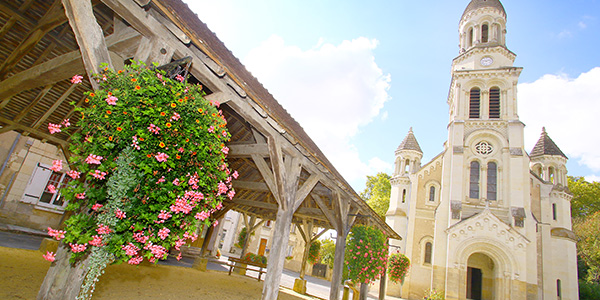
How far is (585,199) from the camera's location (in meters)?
25.6

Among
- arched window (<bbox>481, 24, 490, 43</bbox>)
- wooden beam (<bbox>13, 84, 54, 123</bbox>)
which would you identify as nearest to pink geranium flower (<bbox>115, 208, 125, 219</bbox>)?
wooden beam (<bbox>13, 84, 54, 123</bbox>)

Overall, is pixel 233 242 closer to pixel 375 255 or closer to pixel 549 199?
pixel 375 255

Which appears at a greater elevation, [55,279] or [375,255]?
[375,255]

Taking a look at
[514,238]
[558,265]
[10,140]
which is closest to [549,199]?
[558,265]

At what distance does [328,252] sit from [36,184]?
19.2m

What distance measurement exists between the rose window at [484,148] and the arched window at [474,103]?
1.88 m

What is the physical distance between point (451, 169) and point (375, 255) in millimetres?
12623

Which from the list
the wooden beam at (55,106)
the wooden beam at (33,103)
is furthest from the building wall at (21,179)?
the wooden beam at (33,103)

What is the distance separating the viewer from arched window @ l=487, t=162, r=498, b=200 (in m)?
17.4

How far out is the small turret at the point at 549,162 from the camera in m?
19.2

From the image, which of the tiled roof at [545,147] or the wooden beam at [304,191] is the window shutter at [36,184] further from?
the tiled roof at [545,147]

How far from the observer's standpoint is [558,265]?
1642cm

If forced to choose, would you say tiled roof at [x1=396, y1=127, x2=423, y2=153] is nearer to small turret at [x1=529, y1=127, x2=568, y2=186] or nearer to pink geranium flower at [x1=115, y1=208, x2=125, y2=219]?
small turret at [x1=529, y1=127, x2=568, y2=186]

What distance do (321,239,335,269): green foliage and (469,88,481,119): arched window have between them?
14.0 meters
